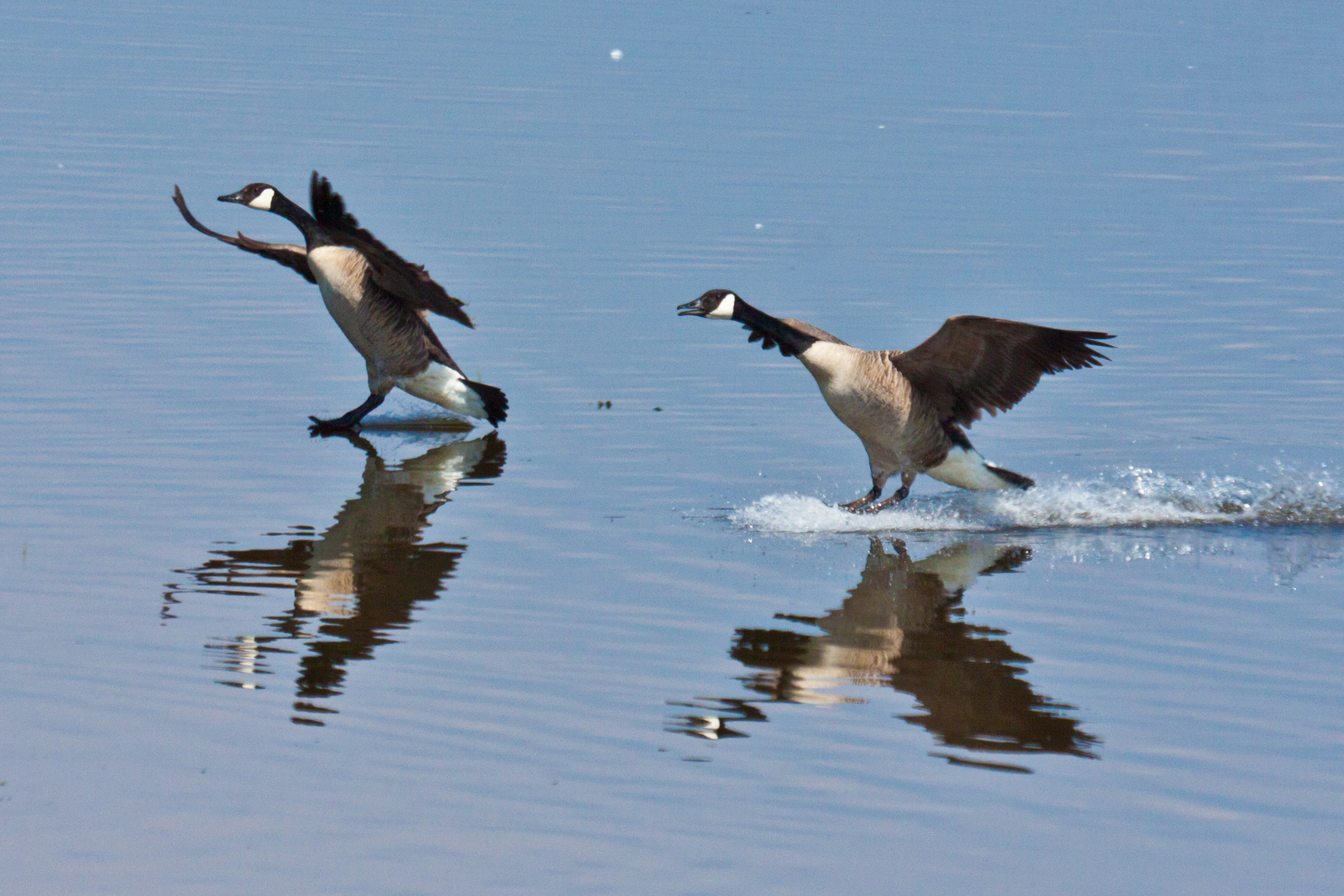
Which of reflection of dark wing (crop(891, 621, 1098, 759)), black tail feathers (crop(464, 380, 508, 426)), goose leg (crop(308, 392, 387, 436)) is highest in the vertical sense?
black tail feathers (crop(464, 380, 508, 426))

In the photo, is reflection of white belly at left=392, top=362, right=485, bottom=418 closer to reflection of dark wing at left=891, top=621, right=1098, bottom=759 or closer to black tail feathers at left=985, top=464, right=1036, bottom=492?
black tail feathers at left=985, top=464, right=1036, bottom=492

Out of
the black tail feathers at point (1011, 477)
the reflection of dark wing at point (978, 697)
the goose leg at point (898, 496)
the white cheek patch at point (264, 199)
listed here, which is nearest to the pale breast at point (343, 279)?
the white cheek patch at point (264, 199)

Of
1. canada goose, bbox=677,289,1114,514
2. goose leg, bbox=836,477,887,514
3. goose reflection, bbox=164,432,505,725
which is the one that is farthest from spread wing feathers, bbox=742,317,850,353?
goose reflection, bbox=164,432,505,725

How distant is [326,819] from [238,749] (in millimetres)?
718

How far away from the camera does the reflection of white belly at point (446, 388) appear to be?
497 inches

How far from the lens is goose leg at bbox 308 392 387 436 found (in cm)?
1243

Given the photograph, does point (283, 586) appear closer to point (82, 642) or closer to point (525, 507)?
point (82, 642)

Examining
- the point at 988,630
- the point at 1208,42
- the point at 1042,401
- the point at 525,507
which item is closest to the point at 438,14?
the point at 1208,42

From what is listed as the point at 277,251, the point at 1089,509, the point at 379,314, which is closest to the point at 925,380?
the point at 1089,509

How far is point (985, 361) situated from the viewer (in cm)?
1055

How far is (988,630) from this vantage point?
837 cm

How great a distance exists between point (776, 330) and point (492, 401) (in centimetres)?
259

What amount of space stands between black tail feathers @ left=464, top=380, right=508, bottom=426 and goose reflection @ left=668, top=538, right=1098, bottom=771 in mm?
3584

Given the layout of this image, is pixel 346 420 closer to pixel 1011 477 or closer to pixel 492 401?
pixel 492 401
